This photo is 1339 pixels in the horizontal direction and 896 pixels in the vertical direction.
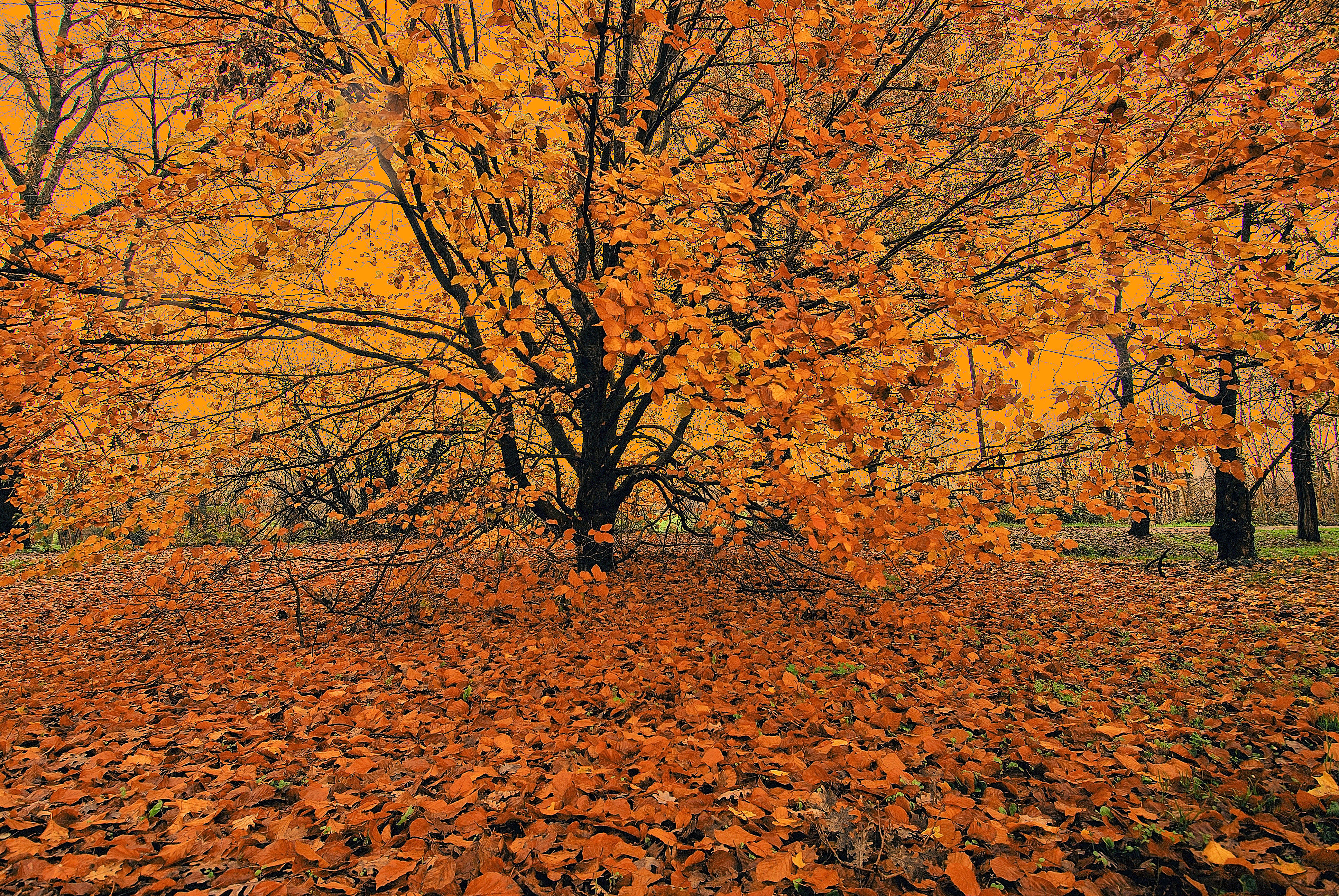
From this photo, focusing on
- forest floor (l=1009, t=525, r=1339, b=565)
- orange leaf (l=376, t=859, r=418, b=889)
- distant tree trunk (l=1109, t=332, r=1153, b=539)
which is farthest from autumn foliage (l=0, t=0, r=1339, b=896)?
forest floor (l=1009, t=525, r=1339, b=565)

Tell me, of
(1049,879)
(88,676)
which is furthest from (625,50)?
(88,676)

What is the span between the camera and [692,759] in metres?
2.72

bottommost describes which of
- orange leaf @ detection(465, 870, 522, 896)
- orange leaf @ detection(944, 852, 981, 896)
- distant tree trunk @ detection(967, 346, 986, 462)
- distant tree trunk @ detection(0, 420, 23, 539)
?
orange leaf @ detection(465, 870, 522, 896)

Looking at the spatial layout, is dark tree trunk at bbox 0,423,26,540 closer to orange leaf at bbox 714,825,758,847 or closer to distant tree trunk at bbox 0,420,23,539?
distant tree trunk at bbox 0,420,23,539

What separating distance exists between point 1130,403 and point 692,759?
18.5ft

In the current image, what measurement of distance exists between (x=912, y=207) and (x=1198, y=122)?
326 centimetres

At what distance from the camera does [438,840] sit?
2.12 metres

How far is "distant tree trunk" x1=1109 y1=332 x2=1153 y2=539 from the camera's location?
3430 mm

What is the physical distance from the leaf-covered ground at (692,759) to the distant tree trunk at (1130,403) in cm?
121

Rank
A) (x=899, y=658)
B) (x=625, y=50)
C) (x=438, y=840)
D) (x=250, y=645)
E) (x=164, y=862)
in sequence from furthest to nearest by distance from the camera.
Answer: (x=250, y=645), (x=625, y=50), (x=899, y=658), (x=438, y=840), (x=164, y=862)

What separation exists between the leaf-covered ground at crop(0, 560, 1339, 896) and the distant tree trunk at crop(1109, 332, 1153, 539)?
3.99 ft

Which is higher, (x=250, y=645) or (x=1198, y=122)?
(x=1198, y=122)

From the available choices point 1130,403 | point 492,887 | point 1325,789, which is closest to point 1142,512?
point 1130,403

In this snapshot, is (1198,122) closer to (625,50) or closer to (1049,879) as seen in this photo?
(625,50)
